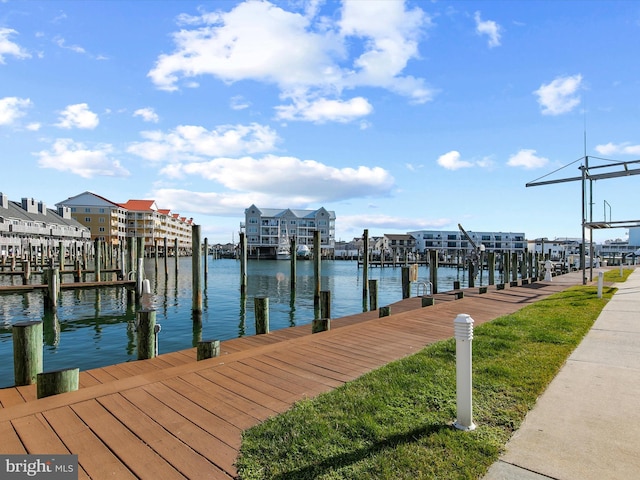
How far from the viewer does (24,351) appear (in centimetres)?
587

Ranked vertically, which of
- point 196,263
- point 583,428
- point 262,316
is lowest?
point 583,428

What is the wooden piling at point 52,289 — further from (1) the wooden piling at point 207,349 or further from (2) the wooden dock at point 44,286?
(1) the wooden piling at point 207,349

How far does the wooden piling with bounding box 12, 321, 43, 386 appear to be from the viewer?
5812 millimetres

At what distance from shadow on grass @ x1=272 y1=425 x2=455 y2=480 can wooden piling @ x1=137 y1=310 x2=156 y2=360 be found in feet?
17.1

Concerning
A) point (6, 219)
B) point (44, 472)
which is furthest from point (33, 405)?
point (6, 219)

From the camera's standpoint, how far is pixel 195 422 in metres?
4.28

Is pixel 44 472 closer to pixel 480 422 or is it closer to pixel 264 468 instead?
pixel 264 468

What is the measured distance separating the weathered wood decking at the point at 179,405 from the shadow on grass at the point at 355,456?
0.59 meters

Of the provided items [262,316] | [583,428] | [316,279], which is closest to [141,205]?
[316,279]

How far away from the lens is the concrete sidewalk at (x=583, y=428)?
3285 millimetres

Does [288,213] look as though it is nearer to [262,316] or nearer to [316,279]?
[316,279]

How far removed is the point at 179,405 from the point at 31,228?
3050 inches

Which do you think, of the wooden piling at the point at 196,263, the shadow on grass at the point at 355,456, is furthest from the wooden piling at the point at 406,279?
the shadow on grass at the point at 355,456

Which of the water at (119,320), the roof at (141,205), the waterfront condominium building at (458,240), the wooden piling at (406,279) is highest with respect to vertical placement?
the roof at (141,205)
